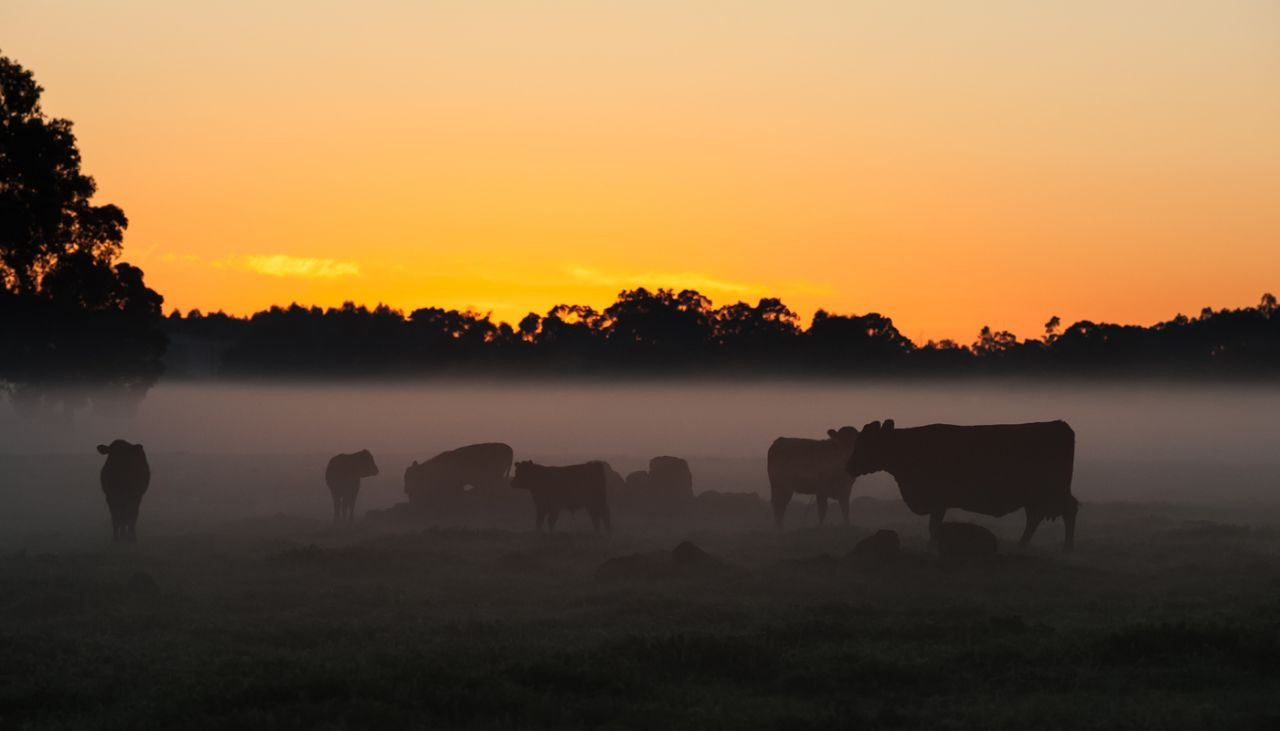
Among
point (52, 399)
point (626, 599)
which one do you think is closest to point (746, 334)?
point (52, 399)

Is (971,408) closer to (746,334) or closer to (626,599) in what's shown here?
(746,334)

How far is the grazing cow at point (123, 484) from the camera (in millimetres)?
27109

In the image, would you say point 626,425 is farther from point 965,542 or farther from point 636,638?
point 636,638

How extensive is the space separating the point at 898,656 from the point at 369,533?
1859 centimetres

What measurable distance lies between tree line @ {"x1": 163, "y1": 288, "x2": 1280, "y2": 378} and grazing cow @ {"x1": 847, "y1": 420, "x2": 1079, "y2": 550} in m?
73.7

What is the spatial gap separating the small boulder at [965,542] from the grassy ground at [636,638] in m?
0.59

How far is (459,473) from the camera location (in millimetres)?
36969

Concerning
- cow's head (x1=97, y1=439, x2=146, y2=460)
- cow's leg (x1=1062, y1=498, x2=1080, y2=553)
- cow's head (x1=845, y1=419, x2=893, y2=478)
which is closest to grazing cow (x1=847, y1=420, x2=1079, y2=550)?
cow's leg (x1=1062, y1=498, x2=1080, y2=553)

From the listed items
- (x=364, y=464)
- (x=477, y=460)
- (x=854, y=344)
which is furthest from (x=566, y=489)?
(x=854, y=344)

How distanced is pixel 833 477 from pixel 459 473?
12.4 metres

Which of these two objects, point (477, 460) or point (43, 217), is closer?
point (43, 217)

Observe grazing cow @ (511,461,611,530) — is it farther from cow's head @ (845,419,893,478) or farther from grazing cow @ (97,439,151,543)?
grazing cow @ (97,439,151,543)

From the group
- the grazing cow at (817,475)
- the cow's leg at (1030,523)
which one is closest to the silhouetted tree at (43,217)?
the grazing cow at (817,475)

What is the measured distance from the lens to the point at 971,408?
306 feet
